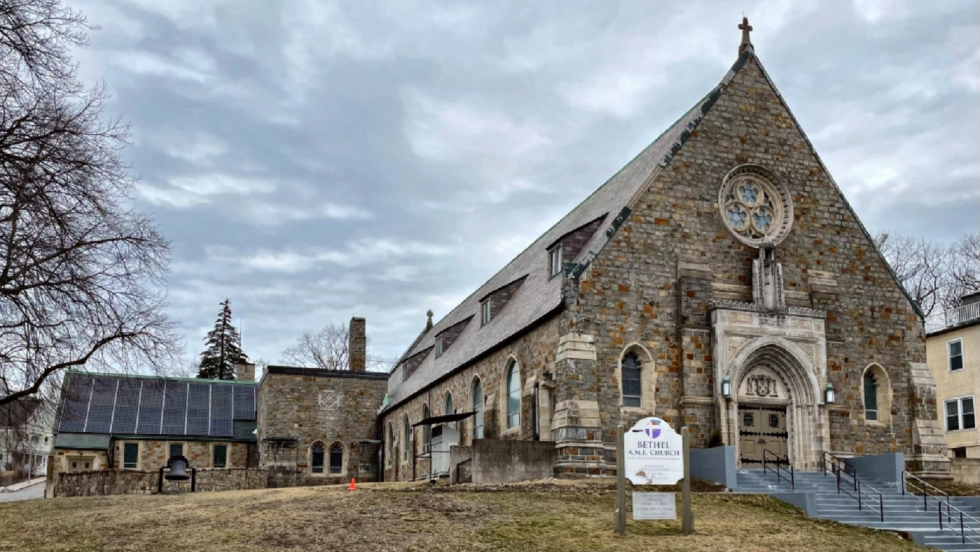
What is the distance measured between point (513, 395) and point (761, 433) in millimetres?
7490

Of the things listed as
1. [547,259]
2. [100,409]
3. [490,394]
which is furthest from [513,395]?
[100,409]

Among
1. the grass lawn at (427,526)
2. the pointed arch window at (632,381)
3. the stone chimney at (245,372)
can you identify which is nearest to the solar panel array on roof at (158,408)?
the stone chimney at (245,372)

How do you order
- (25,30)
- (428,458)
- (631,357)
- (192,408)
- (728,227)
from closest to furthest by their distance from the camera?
(25,30), (631,357), (728,227), (428,458), (192,408)

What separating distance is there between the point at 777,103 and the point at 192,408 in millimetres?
33161

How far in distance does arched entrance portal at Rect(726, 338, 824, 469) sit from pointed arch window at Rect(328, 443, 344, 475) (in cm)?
2476

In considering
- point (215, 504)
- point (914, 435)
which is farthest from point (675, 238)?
point (215, 504)

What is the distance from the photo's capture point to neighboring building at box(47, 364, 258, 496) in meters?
44.1

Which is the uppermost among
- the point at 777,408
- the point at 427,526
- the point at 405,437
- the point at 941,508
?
the point at 777,408

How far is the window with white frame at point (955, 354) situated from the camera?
36737 millimetres

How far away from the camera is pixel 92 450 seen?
4397 cm

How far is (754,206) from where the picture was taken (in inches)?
1135

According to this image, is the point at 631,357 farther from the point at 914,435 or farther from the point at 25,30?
the point at 25,30

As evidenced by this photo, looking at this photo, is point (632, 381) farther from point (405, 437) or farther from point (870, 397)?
point (405, 437)

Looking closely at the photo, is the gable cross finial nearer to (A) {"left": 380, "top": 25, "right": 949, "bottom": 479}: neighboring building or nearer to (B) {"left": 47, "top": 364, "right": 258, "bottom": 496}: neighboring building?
(A) {"left": 380, "top": 25, "right": 949, "bottom": 479}: neighboring building
